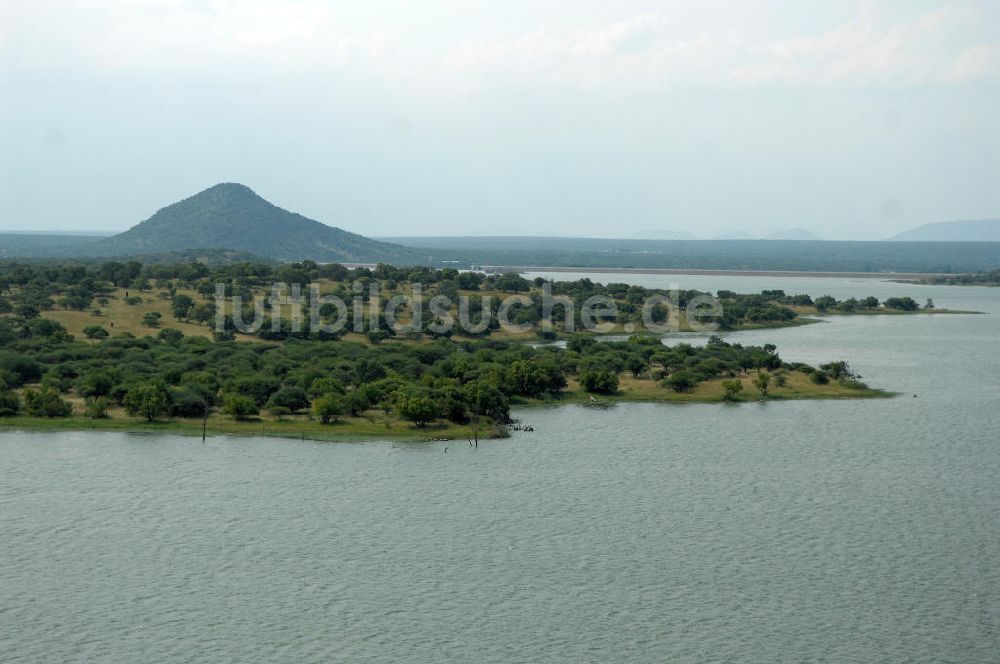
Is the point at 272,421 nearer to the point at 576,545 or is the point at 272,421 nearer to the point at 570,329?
the point at 576,545

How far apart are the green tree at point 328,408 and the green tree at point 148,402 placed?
24.6ft

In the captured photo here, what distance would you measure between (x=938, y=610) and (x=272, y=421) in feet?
112

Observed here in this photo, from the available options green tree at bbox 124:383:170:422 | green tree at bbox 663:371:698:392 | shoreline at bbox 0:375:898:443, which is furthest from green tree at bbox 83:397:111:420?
green tree at bbox 663:371:698:392

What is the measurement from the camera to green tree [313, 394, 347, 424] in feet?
177

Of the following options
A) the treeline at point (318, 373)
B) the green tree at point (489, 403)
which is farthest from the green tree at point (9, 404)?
the green tree at point (489, 403)

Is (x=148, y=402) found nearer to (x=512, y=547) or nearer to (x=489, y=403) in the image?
(x=489, y=403)

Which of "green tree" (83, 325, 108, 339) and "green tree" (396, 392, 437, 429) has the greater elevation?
"green tree" (83, 325, 108, 339)

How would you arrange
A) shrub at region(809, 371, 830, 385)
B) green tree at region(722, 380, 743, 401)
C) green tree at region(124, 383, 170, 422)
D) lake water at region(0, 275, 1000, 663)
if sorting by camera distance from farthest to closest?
shrub at region(809, 371, 830, 385), green tree at region(722, 380, 743, 401), green tree at region(124, 383, 170, 422), lake water at region(0, 275, 1000, 663)

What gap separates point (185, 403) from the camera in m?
55.5

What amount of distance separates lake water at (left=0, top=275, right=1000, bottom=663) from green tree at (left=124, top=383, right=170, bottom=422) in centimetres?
353

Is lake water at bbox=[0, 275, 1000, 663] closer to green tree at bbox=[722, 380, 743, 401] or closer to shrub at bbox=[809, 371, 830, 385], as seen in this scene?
green tree at bbox=[722, 380, 743, 401]

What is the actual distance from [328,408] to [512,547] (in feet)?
70.3

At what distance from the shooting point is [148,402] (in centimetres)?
5394

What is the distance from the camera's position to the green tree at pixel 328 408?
177ft
